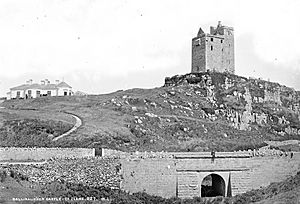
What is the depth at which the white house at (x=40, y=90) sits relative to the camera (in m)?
76.2

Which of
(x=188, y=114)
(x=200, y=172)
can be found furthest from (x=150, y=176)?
(x=188, y=114)

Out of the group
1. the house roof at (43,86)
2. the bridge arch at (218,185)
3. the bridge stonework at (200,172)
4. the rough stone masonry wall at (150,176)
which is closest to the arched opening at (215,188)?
the bridge arch at (218,185)

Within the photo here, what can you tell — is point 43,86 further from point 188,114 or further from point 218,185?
point 218,185

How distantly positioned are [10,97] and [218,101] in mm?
33678

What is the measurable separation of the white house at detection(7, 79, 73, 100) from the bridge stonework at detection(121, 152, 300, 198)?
4217cm

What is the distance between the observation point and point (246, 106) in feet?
243

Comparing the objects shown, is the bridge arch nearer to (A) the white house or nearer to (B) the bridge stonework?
(B) the bridge stonework

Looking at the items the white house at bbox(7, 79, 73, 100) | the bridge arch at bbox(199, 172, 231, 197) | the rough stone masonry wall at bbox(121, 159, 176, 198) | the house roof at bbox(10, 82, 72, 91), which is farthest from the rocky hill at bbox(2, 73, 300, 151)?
the rough stone masonry wall at bbox(121, 159, 176, 198)

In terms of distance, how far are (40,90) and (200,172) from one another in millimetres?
45507

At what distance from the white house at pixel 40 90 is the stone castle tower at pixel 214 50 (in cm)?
2196

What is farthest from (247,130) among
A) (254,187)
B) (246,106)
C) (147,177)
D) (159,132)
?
(147,177)

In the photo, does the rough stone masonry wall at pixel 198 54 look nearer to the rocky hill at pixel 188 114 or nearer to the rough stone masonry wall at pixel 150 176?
the rocky hill at pixel 188 114

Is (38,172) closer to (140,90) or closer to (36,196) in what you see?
(36,196)

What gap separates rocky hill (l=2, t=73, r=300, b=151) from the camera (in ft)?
173
